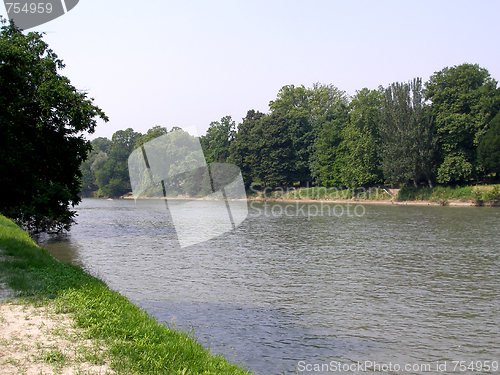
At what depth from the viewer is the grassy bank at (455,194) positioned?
182ft

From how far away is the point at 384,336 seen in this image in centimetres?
998

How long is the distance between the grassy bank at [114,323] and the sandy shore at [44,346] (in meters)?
0.21

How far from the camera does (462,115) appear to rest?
62.6 m

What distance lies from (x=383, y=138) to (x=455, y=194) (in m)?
16.3

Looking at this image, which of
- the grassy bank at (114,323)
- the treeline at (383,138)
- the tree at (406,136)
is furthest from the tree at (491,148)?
the grassy bank at (114,323)

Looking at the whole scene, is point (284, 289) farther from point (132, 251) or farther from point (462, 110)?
point (462, 110)

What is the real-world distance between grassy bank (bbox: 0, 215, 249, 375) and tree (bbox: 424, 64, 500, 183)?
6286cm

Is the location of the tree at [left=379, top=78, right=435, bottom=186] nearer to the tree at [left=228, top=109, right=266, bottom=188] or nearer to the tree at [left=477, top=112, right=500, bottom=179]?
the tree at [left=477, top=112, right=500, bottom=179]

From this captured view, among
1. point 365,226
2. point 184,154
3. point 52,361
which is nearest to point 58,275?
point 52,361

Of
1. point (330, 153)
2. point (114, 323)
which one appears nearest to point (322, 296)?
point (114, 323)

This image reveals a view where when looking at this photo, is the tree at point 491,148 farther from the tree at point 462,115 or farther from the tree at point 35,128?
the tree at point 35,128

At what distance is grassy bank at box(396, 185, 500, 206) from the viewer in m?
55.6

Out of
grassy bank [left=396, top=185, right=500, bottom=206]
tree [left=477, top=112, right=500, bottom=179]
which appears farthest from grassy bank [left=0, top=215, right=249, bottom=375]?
tree [left=477, top=112, right=500, bottom=179]

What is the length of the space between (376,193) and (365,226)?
134 feet
